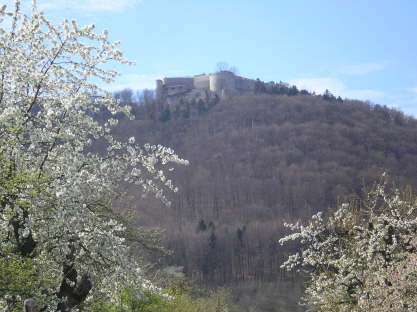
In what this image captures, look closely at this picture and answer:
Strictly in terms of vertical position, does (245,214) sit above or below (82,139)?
below

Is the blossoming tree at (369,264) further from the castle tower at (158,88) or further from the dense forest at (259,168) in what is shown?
the castle tower at (158,88)

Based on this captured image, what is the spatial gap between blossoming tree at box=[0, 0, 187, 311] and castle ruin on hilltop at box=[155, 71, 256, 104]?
129 m

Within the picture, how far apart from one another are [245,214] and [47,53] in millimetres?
80589

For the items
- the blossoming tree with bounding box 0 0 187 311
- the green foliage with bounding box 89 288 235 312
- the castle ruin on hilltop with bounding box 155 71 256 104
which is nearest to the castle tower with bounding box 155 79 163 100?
the castle ruin on hilltop with bounding box 155 71 256 104

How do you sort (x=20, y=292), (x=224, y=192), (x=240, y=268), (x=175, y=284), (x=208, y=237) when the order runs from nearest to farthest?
(x=20, y=292), (x=175, y=284), (x=240, y=268), (x=208, y=237), (x=224, y=192)

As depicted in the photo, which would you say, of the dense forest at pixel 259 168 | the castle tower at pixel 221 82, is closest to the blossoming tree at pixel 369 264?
the dense forest at pixel 259 168

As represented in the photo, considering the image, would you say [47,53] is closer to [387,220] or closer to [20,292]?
[20,292]

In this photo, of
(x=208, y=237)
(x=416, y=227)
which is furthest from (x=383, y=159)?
(x=416, y=227)

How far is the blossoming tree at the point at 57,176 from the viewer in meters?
6.98

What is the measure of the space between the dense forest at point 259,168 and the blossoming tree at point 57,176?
41449 millimetres

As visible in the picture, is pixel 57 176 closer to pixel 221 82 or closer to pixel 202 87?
pixel 221 82

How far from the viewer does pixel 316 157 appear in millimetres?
106812

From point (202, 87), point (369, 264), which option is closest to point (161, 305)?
point (369, 264)

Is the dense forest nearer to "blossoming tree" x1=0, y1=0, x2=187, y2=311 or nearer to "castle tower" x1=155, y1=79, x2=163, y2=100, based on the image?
"castle tower" x1=155, y1=79, x2=163, y2=100
